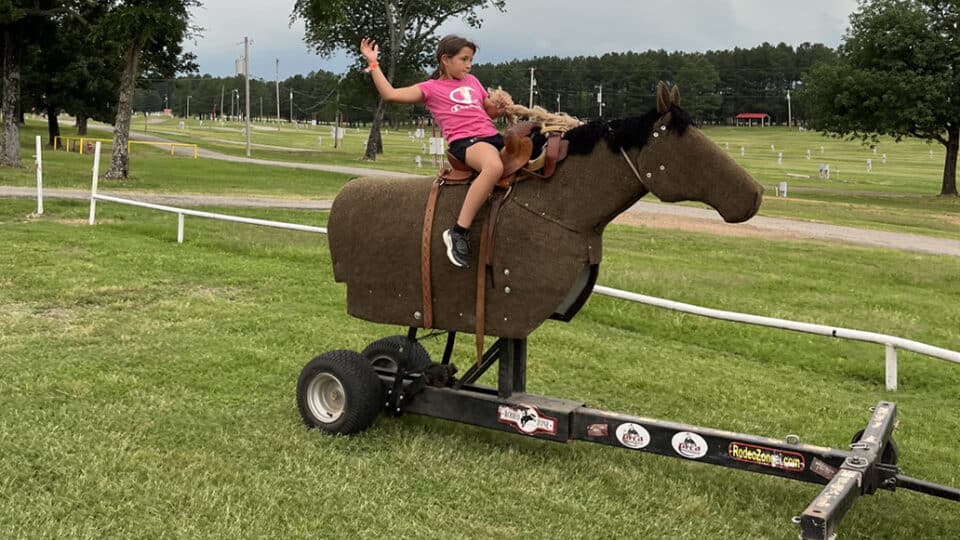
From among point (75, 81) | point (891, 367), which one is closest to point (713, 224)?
point (891, 367)

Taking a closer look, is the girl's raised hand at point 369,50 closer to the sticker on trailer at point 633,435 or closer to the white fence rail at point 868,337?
the sticker on trailer at point 633,435

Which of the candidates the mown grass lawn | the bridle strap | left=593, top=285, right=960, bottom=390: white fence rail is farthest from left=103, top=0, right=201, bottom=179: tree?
the bridle strap

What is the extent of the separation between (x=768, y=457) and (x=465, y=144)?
7.50ft

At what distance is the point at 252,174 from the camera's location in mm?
35031

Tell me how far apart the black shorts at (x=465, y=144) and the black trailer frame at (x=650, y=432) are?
1.09 m

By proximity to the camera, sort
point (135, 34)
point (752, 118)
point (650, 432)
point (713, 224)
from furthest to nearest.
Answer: point (752, 118)
point (135, 34)
point (713, 224)
point (650, 432)

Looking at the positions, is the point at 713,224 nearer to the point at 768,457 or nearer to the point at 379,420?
the point at 379,420

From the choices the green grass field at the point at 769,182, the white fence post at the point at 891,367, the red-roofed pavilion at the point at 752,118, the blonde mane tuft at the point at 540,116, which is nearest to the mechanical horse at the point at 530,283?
the blonde mane tuft at the point at 540,116

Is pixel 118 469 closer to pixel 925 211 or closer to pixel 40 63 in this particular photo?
pixel 925 211

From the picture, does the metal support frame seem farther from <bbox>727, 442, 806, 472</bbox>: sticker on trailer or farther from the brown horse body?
the brown horse body

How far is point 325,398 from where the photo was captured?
556cm

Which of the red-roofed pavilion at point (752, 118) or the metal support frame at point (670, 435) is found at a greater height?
the red-roofed pavilion at point (752, 118)

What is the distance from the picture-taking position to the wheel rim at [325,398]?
17.9 ft

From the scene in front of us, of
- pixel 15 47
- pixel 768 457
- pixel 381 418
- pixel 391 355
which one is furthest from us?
pixel 15 47
